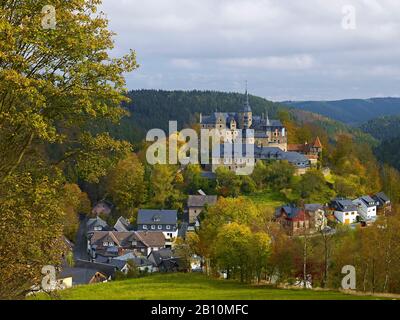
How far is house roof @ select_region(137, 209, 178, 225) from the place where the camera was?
64500 mm

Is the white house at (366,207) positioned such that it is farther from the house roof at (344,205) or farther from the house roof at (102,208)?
the house roof at (102,208)

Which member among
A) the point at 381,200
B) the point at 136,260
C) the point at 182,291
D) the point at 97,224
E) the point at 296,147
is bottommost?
the point at 136,260

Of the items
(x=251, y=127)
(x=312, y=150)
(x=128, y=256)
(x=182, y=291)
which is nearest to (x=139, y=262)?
(x=128, y=256)

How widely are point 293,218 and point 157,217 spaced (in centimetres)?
1573

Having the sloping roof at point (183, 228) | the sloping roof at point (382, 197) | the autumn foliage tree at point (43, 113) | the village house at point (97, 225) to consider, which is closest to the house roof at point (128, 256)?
the sloping roof at point (183, 228)

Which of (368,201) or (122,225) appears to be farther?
(368,201)

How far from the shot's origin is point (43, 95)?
1116cm

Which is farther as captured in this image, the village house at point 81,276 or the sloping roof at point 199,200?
the sloping roof at point 199,200

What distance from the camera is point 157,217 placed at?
64500 millimetres

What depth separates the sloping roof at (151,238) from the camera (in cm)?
5944

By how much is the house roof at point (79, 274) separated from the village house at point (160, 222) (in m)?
20.5

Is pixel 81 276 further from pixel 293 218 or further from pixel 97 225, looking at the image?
pixel 293 218
